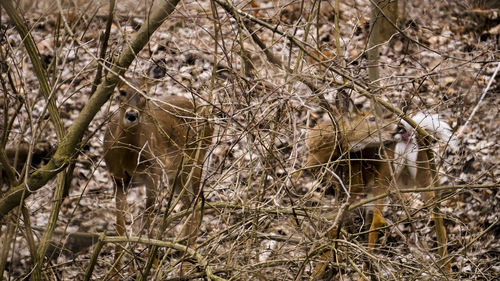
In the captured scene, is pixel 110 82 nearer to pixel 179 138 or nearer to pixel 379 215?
pixel 179 138

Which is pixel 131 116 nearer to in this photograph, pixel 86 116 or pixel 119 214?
pixel 119 214

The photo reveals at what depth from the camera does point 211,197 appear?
8.29 metres

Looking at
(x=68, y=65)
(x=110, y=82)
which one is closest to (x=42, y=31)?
(x=68, y=65)

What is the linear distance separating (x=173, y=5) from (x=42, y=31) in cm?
691

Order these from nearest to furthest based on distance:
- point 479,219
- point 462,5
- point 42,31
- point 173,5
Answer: point 173,5 < point 479,219 < point 462,5 < point 42,31

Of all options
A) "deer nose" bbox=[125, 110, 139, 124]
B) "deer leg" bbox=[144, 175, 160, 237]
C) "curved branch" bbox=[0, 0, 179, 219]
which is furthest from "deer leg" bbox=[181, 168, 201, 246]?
"deer nose" bbox=[125, 110, 139, 124]

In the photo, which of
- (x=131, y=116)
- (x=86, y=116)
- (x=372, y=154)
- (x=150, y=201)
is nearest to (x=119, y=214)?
(x=150, y=201)

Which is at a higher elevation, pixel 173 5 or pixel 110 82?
pixel 173 5

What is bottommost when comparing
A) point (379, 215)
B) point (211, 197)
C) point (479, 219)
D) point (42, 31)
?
point (479, 219)

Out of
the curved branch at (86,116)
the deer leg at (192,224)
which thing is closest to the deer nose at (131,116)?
the deer leg at (192,224)

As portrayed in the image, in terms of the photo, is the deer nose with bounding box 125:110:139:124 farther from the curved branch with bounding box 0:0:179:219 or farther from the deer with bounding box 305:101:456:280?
the curved branch with bounding box 0:0:179:219

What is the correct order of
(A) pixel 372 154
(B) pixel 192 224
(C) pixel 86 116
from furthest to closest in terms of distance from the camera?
(A) pixel 372 154
(B) pixel 192 224
(C) pixel 86 116

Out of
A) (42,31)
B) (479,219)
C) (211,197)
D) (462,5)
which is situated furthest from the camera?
(42,31)

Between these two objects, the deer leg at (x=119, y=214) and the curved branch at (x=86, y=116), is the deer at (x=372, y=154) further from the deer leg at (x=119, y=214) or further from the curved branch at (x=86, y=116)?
the curved branch at (x=86, y=116)
